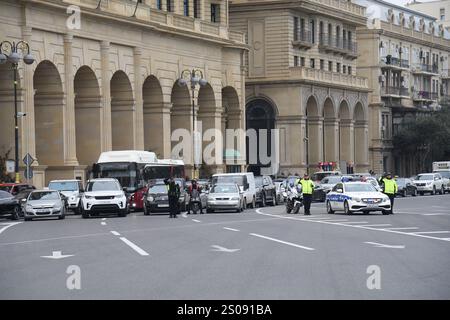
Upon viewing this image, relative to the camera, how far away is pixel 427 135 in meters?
116

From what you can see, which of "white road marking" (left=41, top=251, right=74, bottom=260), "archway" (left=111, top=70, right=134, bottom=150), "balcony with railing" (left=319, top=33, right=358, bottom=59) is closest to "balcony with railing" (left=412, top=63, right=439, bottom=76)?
"balcony with railing" (left=319, top=33, right=358, bottom=59)

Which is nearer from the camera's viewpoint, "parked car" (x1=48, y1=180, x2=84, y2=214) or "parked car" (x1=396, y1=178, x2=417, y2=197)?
"parked car" (x1=48, y1=180, x2=84, y2=214)

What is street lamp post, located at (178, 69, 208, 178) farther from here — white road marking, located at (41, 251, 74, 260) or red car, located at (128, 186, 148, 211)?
white road marking, located at (41, 251, 74, 260)

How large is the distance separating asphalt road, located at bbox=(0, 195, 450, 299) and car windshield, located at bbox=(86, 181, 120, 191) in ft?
36.4

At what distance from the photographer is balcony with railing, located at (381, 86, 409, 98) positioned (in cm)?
11919

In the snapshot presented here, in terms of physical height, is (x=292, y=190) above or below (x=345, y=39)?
below

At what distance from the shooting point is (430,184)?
84.0 meters

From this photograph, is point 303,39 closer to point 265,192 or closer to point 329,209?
point 265,192

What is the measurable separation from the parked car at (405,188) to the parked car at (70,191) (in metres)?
30.4

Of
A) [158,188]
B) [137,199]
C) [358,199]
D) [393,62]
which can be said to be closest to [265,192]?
[137,199]

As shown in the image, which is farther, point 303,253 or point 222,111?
point 222,111

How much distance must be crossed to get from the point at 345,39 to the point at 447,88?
31960mm

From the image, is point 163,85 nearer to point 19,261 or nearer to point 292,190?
point 292,190
